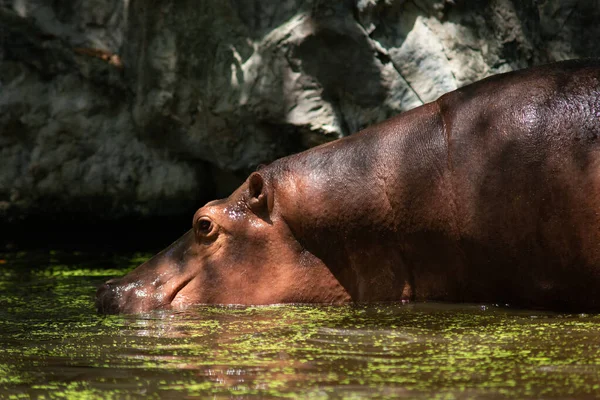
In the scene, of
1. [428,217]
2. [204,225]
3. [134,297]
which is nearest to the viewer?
[428,217]

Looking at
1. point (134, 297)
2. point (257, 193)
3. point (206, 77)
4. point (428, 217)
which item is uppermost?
point (206, 77)

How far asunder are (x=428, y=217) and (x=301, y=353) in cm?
163

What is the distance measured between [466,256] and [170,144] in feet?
12.8

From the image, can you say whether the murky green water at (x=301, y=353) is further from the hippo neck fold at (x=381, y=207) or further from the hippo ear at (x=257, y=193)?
the hippo ear at (x=257, y=193)

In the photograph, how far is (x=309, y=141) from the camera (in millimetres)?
7883

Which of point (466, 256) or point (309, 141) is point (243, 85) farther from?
point (466, 256)

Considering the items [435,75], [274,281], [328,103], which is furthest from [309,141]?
[274,281]

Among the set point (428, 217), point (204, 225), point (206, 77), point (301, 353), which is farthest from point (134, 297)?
point (206, 77)

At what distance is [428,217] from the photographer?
512 cm

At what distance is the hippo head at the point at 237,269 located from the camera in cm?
536

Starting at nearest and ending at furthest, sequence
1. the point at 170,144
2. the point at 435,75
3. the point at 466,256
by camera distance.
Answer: the point at 466,256 → the point at 435,75 → the point at 170,144

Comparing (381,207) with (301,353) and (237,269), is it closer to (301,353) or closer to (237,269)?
(237,269)

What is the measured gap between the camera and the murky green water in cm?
310

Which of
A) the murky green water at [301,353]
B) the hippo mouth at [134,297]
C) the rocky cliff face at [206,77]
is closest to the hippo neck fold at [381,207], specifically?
the murky green water at [301,353]
